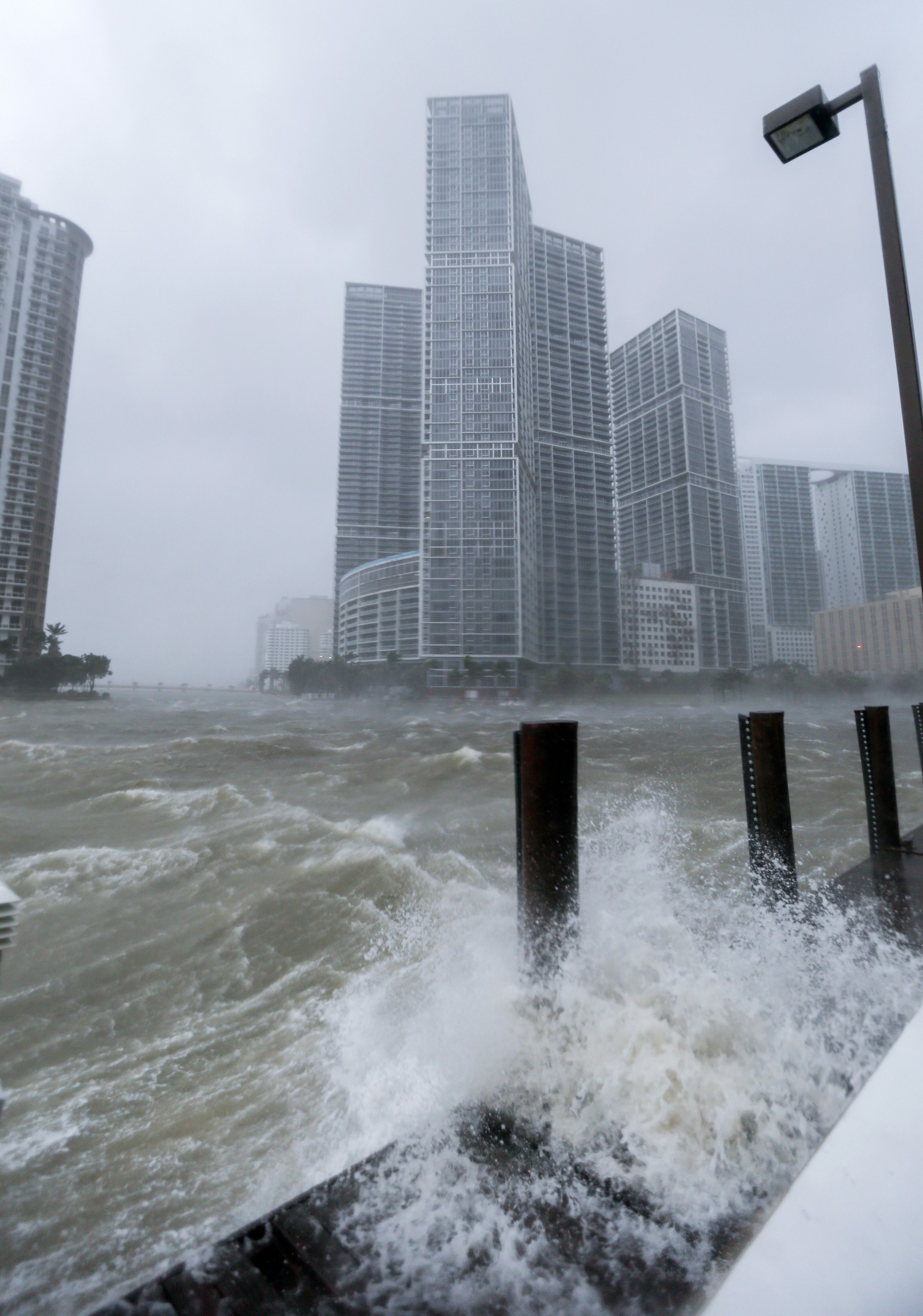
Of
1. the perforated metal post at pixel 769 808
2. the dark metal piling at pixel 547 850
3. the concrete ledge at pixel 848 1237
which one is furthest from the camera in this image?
the perforated metal post at pixel 769 808

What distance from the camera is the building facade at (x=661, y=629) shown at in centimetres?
2419

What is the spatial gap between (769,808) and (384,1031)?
74.3 inches

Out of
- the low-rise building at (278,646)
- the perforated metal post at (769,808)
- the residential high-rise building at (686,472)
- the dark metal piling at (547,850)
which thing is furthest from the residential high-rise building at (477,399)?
the dark metal piling at (547,850)

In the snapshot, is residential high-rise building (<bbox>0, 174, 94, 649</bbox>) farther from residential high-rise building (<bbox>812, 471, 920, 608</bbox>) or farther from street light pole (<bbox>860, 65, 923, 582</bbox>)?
residential high-rise building (<bbox>812, 471, 920, 608</bbox>)

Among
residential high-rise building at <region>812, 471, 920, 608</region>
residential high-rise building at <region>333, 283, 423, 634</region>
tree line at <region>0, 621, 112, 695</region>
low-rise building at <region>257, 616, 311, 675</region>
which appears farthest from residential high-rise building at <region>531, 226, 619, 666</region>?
tree line at <region>0, 621, 112, 695</region>

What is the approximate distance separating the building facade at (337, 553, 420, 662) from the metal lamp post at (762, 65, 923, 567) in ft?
66.0

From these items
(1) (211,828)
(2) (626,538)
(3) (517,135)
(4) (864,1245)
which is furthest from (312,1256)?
(3) (517,135)

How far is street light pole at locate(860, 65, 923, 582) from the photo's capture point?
1.81 metres

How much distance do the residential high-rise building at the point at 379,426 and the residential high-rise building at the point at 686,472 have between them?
38.5 feet

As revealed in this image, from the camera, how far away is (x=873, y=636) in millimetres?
17703

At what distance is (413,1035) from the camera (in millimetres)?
1693

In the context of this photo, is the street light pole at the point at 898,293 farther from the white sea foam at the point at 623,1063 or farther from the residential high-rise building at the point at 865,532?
the residential high-rise building at the point at 865,532

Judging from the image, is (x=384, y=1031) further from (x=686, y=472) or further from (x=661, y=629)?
(x=686, y=472)

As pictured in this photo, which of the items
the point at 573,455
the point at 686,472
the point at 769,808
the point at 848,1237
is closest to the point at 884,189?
the point at 769,808
